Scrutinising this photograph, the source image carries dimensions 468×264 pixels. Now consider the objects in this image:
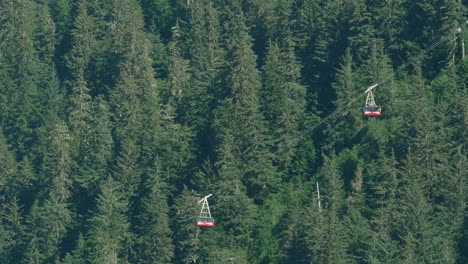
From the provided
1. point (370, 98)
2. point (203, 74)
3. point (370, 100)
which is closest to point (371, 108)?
point (370, 100)

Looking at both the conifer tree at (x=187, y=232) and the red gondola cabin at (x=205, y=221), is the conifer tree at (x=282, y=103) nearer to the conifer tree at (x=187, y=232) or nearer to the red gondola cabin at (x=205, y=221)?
the conifer tree at (x=187, y=232)

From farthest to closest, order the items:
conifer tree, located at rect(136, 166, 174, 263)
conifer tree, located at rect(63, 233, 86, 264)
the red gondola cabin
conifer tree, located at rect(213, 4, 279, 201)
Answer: conifer tree, located at rect(63, 233, 86, 264) → conifer tree, located at rect(213, 4, 279, 201) → conifer tree, located at rect(136, 166, 174, 263) → the red gondola cabin

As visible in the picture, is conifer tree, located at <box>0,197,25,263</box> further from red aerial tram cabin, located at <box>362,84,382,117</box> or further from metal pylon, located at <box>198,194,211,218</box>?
red aerial tram cabin, located at <box>362,84,382,117</box>

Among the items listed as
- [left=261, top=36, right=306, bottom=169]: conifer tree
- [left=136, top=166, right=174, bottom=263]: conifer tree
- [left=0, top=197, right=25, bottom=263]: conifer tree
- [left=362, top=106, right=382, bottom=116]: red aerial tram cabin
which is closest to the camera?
[left=362, top=106, right=382, bottom=116]: red aerial tram cabin

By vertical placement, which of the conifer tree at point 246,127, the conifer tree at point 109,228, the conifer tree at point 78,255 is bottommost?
the conifer tree at point 78,255

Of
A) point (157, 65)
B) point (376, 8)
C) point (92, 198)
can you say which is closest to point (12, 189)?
point (92, 198)

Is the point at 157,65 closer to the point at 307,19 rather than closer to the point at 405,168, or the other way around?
the point at 307,19

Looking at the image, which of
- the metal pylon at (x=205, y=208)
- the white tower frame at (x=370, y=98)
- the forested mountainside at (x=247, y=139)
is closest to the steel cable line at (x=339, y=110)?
the forested mountainside at (x=247, y=139)

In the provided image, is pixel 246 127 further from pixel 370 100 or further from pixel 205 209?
pixel 370 100

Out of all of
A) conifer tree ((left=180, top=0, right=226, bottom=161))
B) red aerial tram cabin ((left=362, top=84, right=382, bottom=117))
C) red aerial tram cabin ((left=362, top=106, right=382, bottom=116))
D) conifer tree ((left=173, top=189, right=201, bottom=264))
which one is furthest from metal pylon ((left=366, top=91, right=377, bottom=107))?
conifer tree ((left=173, top=189, right=201, bottom=264))
